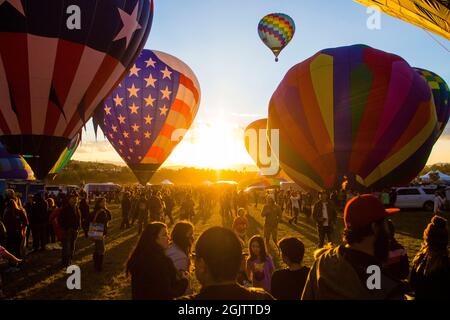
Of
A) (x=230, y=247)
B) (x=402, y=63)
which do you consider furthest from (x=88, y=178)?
(x=230, y=247)

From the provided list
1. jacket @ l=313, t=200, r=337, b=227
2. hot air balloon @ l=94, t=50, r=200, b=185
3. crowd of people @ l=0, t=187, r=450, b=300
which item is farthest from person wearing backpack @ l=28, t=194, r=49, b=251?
hot air balloon @ l=94, t=50, r=200, b=185

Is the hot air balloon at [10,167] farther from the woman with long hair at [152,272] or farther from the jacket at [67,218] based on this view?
the woman with long hair at [152,272]

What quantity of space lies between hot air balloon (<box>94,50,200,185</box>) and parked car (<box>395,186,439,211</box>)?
13.2m

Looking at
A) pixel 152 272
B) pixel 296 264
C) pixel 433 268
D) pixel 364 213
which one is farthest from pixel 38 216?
pixel 364 213

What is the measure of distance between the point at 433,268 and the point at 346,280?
169cm

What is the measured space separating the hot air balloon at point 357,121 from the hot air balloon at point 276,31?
16.8 meters

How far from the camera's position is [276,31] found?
1117 inches

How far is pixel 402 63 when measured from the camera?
39.2 ft

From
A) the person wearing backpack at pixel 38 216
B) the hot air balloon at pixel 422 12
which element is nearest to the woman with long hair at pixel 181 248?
the person wearing backpack at pixel 38 216

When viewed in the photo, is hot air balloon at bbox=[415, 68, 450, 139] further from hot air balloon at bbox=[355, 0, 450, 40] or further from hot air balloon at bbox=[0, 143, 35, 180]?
hot air balloon at bbox=[0, 143, 35, 180]

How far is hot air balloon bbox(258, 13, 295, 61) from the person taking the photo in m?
28.4

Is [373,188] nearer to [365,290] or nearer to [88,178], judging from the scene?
[365,290]

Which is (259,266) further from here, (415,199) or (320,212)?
(415,199)
